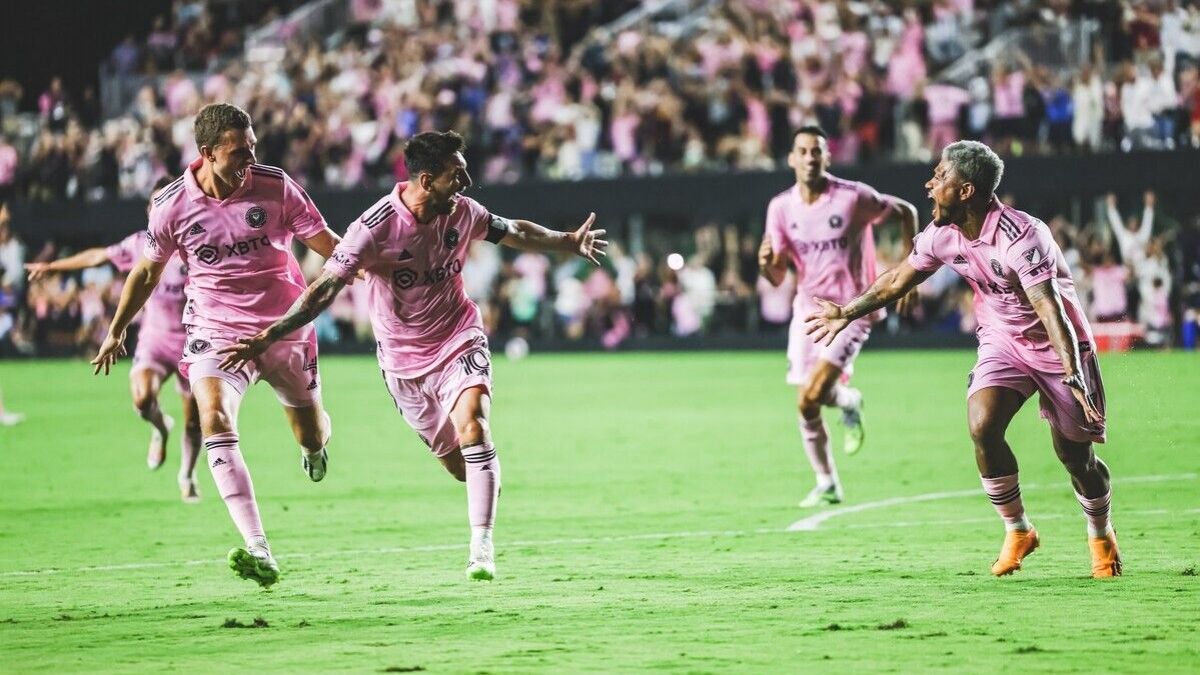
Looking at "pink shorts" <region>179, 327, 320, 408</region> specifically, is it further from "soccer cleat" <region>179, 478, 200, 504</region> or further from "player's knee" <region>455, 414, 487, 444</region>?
"soccer cleat" <region>179, 478, 200, 504</region>

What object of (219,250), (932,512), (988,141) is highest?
(988,141)

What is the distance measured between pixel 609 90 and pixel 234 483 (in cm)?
2392

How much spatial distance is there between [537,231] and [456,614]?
2.44 m

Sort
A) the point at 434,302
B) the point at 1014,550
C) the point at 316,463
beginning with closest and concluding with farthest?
the point at 1014,550 < the point at 434,302 < the point at 316,463

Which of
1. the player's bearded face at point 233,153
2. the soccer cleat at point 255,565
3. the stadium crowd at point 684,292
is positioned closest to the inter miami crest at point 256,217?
the player's bearded face at point 233,153

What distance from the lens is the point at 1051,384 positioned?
9297 millimetres

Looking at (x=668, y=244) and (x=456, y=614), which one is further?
(x=668, y=244)

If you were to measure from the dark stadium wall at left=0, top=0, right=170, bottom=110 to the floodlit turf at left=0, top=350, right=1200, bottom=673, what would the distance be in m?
20.8

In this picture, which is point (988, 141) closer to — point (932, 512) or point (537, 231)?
point (932, 512)

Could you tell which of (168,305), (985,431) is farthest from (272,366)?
(168,305)

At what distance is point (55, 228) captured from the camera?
128 ft

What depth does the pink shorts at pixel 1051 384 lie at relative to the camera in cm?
924

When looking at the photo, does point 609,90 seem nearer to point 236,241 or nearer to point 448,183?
point 236,241

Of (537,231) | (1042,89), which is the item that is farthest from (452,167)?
(1042,89)
